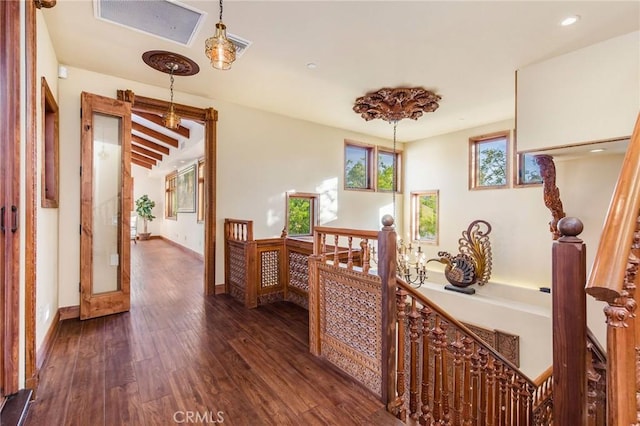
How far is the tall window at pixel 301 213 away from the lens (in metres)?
5.26

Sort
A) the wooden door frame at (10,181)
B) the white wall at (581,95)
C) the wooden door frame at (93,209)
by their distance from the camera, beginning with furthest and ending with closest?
the wooden door frame at (93,209) < the white wall at (581,95) < the wooden door frame at (10,181)

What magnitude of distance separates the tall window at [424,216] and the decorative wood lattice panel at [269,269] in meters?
3.97

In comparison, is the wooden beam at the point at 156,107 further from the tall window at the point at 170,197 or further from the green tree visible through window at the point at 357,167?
the tall window at the point at 170,197

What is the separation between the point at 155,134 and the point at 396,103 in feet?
20.5

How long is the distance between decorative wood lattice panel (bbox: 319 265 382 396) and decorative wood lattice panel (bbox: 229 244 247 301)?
1727mm

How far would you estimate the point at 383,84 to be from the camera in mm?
3834

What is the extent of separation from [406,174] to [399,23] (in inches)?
187

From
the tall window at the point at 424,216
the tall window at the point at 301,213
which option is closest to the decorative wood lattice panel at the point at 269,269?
the tall window at the point at 301,213

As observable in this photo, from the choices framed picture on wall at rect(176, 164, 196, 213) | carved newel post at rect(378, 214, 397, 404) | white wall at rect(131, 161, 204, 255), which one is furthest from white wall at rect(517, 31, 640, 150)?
white wall at rect(131, 161, 204, 255)

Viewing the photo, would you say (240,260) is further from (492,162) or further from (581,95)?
(492,162)

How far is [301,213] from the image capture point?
17.9 feet

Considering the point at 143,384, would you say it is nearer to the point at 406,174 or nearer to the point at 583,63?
the point at 583,63

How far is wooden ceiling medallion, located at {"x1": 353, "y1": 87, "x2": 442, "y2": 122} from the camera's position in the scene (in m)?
4.00

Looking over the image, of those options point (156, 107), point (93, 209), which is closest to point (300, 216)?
point (156, 107)
